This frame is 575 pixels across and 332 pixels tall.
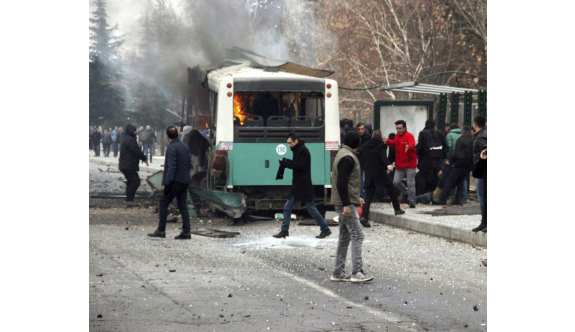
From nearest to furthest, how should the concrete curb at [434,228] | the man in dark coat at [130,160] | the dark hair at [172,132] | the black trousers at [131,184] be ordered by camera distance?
the concrete curb at [434,228] → the dark hair at [172,132] → the man in dark coat at [130,160] → the black trousers at [131,184]

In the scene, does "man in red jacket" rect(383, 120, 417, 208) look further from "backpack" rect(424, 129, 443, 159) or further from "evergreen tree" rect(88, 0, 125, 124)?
"evergreen tree" rect(88, 0, 125, 124)

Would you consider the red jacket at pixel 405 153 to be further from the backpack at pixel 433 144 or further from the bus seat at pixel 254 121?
the bus seat at pixel 254 121

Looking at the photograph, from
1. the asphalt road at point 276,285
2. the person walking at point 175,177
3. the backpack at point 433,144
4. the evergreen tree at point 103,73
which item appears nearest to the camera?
the asphalt road at point 276,285

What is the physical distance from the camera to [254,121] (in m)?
15.2

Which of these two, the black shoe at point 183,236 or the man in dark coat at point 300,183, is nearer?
the black shoe at point 183,236

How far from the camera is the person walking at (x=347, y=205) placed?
856 cm

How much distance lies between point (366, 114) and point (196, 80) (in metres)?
23.5

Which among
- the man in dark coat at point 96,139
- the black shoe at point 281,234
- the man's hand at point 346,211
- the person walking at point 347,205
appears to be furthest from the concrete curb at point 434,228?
the man in dark coat at point 96,139

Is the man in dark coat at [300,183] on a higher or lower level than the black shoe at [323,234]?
higher

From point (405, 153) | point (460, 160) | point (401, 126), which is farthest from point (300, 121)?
point (460, 160)

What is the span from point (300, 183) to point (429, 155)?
5.28 m

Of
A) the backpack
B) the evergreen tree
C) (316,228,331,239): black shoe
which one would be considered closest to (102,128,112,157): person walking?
the evergreen tree

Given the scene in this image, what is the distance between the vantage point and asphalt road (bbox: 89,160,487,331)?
636cm
